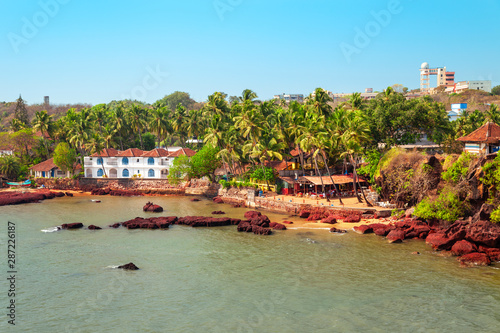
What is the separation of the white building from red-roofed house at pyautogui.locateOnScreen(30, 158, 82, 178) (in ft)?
17.9

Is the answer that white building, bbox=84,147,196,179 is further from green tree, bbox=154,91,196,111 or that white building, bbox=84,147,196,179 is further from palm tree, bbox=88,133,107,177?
green tree, bbox=154,91,196,111

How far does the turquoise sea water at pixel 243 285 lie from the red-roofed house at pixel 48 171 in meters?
39.2

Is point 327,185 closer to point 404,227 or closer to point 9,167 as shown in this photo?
point 404,227

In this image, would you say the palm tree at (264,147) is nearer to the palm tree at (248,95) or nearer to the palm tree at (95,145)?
the palm tree at (248,95)

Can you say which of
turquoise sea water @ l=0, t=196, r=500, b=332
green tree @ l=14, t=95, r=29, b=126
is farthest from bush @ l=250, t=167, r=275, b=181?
green tree @ l=14, t=95, r=29, b=126

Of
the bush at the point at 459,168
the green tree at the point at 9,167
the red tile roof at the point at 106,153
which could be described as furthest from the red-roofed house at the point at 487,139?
the green tree at the point at 9,167

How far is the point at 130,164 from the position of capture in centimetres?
7531

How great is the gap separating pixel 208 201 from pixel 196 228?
1790cm

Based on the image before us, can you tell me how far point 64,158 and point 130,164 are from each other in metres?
11.4

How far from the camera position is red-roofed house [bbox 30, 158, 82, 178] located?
7756 centimetres

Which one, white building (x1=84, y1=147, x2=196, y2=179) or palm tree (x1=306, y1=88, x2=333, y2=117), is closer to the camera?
palm tree (x1=306, y1=88, x2=333, y2=117)

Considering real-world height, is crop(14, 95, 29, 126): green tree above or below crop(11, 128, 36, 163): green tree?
above

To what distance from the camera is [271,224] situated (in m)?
43.9

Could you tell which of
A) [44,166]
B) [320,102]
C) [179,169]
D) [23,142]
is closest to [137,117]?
[44,166]
